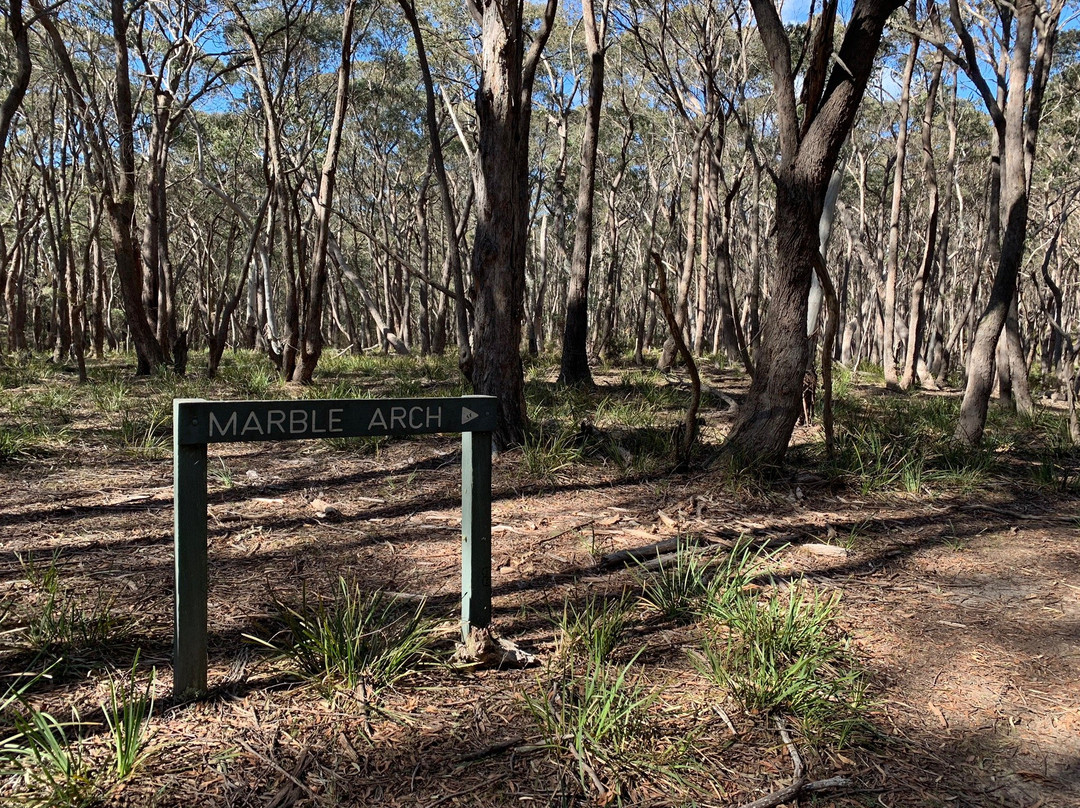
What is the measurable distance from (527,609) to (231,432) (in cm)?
157

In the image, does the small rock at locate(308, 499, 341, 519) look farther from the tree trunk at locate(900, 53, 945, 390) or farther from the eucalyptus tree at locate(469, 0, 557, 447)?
the tree trunk at locate(900, 53, 945, 390)

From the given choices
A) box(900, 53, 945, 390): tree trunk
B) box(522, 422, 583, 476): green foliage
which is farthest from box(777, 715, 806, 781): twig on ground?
box(900, 53, 945, 390): tree trunk

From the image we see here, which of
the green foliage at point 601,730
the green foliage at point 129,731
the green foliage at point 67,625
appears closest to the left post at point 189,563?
the green foliage at point 129,731

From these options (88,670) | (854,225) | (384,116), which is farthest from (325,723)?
(854,225)

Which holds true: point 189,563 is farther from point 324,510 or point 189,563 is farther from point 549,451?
point 549,451

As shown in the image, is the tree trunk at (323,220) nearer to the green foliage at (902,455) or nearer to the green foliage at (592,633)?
the green foliage at (902,455)

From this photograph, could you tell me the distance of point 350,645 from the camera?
8.21 feet

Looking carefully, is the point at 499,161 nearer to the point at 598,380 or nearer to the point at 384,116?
the point at 598,380

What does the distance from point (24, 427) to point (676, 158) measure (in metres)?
19.8

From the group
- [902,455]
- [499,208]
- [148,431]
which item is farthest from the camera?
[148,431]

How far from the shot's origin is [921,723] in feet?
8.13

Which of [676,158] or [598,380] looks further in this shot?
[676,158]

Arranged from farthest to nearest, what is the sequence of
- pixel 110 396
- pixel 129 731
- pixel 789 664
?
1. pixel 110 396
2. pixel 789 664
3. pixel 129 731

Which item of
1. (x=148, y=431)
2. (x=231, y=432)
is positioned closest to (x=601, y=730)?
(x=231, y=432)
